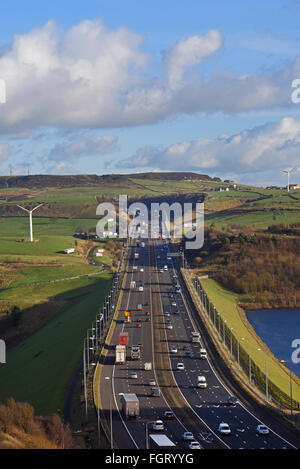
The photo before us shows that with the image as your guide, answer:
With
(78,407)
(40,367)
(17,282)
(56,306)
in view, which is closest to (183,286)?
(56,306)

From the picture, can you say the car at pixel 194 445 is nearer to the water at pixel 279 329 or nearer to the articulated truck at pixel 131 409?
the articulated truck at pixel 131 409

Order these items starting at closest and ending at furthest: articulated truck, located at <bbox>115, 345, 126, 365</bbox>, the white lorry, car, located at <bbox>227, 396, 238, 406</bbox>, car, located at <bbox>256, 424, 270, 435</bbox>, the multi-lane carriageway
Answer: the multi-lane carriageway < car, located at <bbox>256, 424, 270, 435</bbox> < car, located at <bbox>227, 396, 238, 406</bbox> < articulated truck, located at <bbox>115, 345, 126, 365</bbox> < the white lorry

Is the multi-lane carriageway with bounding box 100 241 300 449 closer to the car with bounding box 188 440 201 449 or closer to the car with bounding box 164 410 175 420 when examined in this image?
the car with bounding box 164 410 175 420

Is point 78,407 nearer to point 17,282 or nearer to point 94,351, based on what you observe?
point 94,351

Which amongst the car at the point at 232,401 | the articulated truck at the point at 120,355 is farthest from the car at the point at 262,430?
the articulated truck at the point at 120,355

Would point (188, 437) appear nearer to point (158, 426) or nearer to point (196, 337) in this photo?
point (158, 426)

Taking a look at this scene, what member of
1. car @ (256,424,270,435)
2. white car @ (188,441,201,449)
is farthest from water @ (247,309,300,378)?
white car @ (188,441,201,449)
